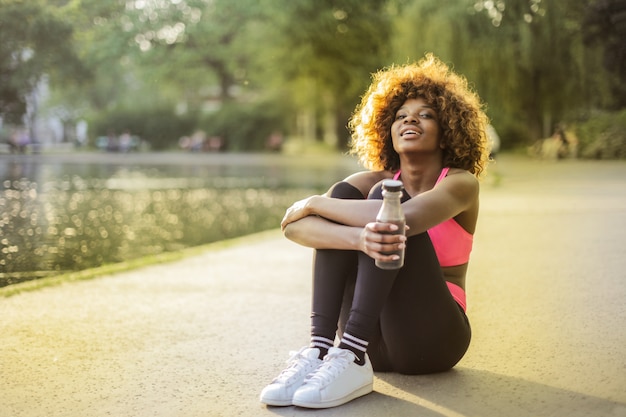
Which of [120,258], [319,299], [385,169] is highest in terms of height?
[385,169]

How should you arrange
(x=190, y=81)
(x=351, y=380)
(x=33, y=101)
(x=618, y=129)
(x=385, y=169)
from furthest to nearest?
1. (x=190, y=81)
2. (x=618, y=129)
3. (x=33, y=101)
4. (x=385, y=169)
5. (x=351, y=380)

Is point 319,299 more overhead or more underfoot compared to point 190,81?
more underfoot

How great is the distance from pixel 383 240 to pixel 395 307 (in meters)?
0.31

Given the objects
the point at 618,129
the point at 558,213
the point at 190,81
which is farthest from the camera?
the point at 190,81

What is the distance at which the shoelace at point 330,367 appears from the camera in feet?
8.01

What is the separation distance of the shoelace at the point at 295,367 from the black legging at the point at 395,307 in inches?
4.0

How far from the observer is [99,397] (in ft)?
8.79

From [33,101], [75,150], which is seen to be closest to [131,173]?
[75,150]

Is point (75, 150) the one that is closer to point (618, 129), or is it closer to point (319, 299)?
point (618, 129)

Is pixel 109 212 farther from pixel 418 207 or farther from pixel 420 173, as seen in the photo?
pixel 418 207

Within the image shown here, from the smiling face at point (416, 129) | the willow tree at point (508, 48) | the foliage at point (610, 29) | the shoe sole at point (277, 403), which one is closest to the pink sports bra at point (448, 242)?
the smiling face at point (416, 129)

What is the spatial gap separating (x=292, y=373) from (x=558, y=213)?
723 centimetres

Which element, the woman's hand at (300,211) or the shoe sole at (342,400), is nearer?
the shoe sole at (342,400)

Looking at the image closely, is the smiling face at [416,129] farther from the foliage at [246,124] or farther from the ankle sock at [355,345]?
the foliage at [246,124]
